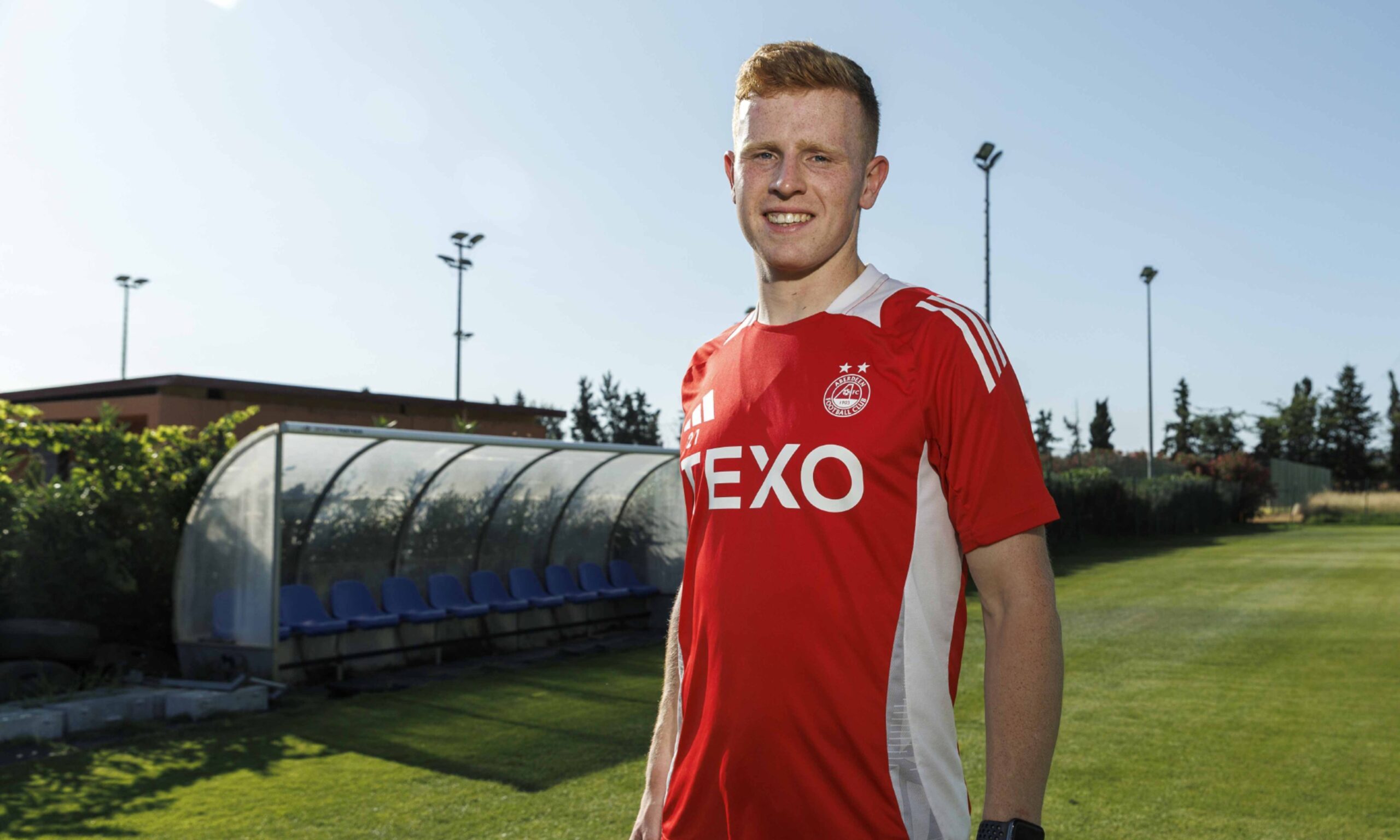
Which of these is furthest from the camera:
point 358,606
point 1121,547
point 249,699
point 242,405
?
point 1121,547

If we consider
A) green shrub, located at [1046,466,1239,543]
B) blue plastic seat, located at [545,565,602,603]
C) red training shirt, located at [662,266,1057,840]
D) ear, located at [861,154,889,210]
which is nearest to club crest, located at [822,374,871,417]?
red training shirt, located at [662,266,1057,840]

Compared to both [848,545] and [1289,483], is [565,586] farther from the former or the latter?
[1289,483]

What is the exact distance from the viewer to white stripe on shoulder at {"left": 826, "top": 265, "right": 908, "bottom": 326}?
1.89 m

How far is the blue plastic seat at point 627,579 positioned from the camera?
16.1m

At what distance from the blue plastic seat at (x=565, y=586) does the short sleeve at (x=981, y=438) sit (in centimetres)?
1336

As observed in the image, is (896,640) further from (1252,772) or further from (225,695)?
(225,695)

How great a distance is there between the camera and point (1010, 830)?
1.56 metres

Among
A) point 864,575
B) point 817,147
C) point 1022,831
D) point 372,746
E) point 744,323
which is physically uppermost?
point 817,147

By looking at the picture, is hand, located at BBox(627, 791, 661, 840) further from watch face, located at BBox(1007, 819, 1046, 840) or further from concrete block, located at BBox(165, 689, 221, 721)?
concrete block, located at BBox(165, 689, 221, 721)

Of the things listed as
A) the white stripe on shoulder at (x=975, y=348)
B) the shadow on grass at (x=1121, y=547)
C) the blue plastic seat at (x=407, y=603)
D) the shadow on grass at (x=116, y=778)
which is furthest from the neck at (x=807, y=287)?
the shadow on grass at (x=1121, y=547)

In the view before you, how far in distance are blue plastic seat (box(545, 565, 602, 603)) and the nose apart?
1320cm

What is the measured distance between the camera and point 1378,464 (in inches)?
2990

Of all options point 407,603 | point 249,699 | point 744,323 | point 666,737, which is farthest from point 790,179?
point 407,603

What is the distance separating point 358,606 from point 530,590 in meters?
2.94
